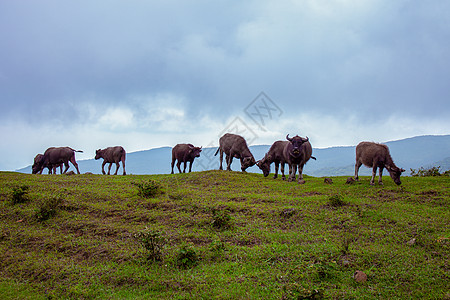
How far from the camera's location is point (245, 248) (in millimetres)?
7684

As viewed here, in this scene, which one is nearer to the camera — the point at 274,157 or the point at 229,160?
the point at 274,157

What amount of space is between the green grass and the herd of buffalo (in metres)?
2.71

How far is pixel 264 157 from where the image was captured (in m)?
21.2

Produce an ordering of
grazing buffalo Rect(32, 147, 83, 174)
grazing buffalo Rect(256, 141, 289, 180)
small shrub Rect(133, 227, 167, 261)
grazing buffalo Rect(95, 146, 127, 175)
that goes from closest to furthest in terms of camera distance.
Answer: small shrub Rect(133, 227, 167, 261), grazing buffalo Rect(256, 141, 289, 180), grazing buffalo Rect(32, 147, 83, 174), grazing buffalo Rect(95, 146, 127, 175)

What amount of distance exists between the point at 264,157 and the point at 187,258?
14.7 meters

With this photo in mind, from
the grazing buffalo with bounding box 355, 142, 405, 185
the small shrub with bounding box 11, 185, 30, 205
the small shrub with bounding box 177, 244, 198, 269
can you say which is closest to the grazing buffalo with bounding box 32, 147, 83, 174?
the small shrub with bounding box 11, 185, 30, 205

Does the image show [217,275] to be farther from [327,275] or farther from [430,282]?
[430,282]

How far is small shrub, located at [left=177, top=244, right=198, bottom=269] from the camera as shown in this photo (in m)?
7.06

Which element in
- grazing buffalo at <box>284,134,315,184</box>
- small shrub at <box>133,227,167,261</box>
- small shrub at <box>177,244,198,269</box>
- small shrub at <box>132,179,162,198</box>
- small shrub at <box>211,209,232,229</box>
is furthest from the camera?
grazing buffalo at <box>284,134,315,184</box>

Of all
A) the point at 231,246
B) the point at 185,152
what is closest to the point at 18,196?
the point at 231,246

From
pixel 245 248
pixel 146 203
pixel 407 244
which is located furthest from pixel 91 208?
pixel 407 244

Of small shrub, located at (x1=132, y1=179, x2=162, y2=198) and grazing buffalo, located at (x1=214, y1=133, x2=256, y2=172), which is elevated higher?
grazing buffalo, located at (x1=214, y1=133, x2=256, y2=172)

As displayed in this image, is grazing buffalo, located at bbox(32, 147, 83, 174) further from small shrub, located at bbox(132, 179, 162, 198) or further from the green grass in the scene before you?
small shrub, located at bbox(132, 179, 162, 198)

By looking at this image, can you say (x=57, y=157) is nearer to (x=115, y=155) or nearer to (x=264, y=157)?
(x=115, y=155)
